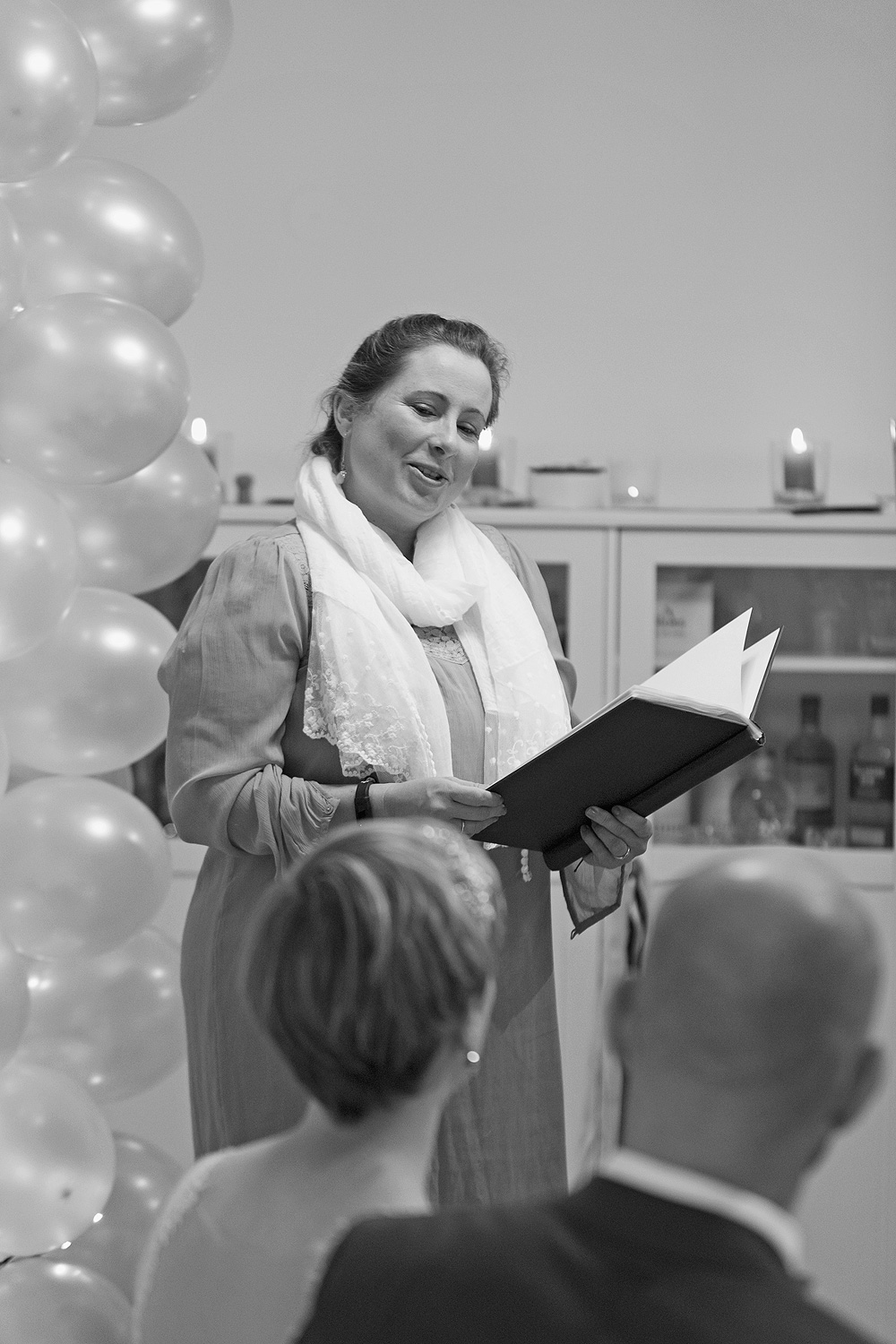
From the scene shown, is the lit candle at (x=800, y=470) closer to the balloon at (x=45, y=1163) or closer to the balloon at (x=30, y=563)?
the balloon at (x=30, y=563)

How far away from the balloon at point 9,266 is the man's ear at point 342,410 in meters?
0.39

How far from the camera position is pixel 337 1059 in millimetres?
785

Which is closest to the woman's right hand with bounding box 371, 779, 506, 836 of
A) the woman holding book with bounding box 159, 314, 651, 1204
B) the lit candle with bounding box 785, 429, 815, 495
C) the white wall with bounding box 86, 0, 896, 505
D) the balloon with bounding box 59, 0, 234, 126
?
the woman holding book with bounding box 159, 314, 651, 1204

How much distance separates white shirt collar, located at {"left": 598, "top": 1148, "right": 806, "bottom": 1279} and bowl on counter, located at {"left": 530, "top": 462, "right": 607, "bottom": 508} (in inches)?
93.3

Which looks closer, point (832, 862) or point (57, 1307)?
point (57, 1307)

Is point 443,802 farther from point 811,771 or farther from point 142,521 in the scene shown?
point 811,771

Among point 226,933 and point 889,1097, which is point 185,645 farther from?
point 889,1097

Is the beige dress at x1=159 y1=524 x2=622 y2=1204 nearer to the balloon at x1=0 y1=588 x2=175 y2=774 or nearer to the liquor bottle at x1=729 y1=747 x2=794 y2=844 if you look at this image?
the balloon at x1=0 y1=588 x2=175 y2=774

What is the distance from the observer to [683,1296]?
2.05ft

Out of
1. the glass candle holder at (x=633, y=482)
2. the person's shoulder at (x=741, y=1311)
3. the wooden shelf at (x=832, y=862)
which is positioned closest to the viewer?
the person's shoulder at (x=741, y=1311)

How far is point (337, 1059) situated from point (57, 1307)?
1207 millimetres

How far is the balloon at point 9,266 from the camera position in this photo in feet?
5.66

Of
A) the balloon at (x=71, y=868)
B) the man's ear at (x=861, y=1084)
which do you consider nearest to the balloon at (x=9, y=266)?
the balloon at (x=71, y=868)

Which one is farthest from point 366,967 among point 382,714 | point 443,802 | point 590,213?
point 590,213
